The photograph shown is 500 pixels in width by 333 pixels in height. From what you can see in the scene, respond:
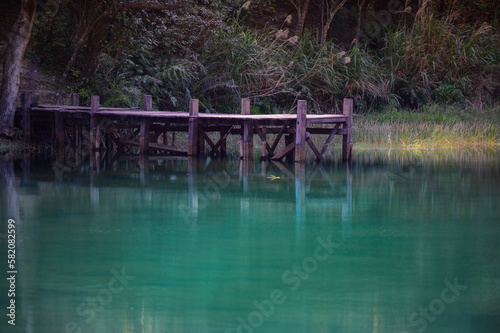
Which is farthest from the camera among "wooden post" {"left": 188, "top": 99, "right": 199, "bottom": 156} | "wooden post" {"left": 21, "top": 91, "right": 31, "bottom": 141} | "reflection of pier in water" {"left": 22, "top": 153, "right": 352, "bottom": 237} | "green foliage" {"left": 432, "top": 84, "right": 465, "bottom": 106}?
"green foliage" {"left": 432, "top": 84, "right": 465, "bottom": 106}

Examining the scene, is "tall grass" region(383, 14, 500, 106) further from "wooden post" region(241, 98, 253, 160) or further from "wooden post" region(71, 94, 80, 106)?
"wooden post" region(71, 94, 80, 106)

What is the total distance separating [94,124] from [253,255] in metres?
10.8

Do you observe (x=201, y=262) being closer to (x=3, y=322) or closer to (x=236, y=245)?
(x=236, y=245)

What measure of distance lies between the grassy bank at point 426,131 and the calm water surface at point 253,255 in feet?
24.0

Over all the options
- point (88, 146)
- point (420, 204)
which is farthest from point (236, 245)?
point (88, 146)

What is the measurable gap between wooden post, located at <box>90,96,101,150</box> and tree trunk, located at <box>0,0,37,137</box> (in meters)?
1.76

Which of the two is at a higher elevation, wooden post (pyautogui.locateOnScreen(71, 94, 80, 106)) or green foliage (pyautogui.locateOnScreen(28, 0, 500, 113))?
green foliage (pyautogui.locateOnScreen(28, 0, 500, 113))

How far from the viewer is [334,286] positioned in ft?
17.8

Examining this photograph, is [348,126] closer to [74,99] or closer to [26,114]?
[74,99]

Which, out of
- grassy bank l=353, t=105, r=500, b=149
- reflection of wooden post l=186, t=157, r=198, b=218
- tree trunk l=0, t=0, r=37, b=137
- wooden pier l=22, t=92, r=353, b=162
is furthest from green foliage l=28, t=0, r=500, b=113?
reflection of wooden post l=186, t=157, r=198, b=218

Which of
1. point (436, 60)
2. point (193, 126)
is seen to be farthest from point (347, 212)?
point (436, 60)

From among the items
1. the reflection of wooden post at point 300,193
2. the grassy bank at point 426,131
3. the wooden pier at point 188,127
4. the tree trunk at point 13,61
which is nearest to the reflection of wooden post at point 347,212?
the reflection of wooden post at point 300,193

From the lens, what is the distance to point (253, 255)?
6348mm

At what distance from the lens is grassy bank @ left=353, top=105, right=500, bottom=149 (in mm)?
19000
